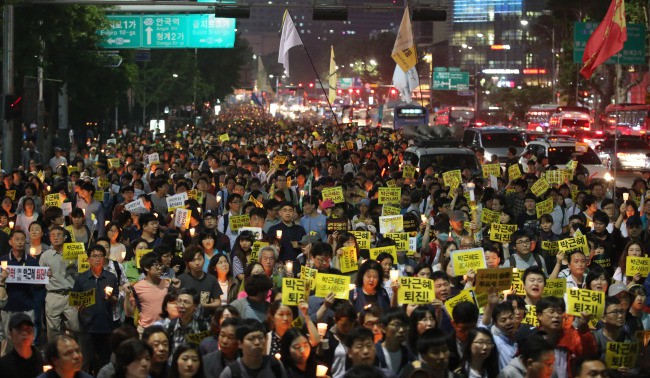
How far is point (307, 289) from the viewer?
9.42 metres

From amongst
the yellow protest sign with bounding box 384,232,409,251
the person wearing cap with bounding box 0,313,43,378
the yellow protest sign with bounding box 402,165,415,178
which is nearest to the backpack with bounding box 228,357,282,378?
the person wearing cap with bounding box 0,313,43,378

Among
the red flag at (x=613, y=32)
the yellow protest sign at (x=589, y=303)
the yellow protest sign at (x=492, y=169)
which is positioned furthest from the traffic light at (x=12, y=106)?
the yellow protest sign at (x=589, y=303)

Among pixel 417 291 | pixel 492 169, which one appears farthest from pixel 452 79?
pixel 417 291

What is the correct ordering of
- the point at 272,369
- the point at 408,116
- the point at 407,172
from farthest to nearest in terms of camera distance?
the point at 408,116 → the point at 407,172 → the point at 272,369

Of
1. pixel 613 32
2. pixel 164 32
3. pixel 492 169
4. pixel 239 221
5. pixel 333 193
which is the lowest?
pixel 239 221

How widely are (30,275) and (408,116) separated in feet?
174

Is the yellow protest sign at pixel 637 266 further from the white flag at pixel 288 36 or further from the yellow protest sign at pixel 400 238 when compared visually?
the white flag at pixel 288 36

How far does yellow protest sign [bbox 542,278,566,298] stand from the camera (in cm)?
1041

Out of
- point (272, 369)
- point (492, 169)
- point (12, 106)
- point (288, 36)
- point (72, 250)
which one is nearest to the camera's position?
point (272, 369)

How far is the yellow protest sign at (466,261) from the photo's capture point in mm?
10820

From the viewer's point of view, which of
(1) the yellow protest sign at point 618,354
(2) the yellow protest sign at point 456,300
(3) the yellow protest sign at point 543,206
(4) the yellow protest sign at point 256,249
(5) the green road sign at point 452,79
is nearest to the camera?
(1) the yellow protest sign at point 618,354

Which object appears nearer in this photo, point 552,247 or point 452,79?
point 552,247

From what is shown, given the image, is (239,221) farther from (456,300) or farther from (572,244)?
(456,300)

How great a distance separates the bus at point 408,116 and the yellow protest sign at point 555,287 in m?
52.7
